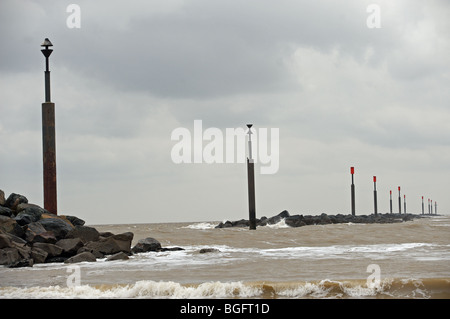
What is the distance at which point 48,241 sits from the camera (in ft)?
52.1

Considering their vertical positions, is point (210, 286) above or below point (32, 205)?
below

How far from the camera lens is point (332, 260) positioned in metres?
14.1

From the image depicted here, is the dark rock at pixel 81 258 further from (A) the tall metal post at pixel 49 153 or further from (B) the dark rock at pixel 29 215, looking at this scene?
(A) the tall metal post at pixel 49 153

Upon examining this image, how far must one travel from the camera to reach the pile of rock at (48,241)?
14.8 meters

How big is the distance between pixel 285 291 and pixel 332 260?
449cm

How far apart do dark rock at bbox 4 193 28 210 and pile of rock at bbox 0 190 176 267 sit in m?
0.39

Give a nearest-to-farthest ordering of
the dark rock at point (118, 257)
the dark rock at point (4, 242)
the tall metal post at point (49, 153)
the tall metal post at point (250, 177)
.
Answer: the dark rock at point (4, 242) → the dark rock at point (118, 257) → the tall metal post at point (49, 153) → the tall metal post at point (250, 177)

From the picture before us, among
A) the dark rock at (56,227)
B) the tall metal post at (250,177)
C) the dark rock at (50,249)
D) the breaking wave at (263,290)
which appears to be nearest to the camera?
the breaking wave at (263,290)

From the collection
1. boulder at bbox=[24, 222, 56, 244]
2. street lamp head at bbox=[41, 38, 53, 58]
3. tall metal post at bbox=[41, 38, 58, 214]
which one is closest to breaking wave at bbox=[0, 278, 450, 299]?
boulder at bbox=[24, 222, 56, 244]

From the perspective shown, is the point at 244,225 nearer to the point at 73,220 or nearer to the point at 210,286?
the point at 73,220

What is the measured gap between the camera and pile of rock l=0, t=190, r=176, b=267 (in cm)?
1481

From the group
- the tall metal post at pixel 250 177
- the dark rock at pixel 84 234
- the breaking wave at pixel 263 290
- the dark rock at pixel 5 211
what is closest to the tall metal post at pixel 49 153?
the dark rock at pixel 5 211

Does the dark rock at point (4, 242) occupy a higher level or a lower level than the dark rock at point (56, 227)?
lower
